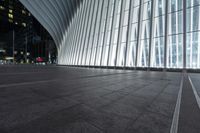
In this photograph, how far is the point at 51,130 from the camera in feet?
4.98

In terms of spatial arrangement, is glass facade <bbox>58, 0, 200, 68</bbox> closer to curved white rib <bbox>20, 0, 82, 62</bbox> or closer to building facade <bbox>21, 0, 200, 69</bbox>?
building facade <bbox>21, 0, 200, 69</bbox>

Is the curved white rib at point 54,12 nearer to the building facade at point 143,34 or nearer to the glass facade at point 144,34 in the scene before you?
the building facade at point 143,34

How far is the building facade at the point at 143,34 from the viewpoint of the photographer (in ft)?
37.8

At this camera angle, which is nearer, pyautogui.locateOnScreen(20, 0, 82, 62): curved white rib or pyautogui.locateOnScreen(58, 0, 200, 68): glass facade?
pyautogui.locateOnScreen(58, 0, 200, 68): glass facade

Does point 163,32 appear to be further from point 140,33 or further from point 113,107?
point 113,107

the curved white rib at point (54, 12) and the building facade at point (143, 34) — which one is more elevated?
the curved white rib at point (54, 12)

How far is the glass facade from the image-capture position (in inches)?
453

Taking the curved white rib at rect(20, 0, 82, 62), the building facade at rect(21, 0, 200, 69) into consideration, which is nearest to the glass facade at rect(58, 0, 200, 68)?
the building facade at rect(21, 0, 200, 69)

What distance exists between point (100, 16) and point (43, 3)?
17700mm

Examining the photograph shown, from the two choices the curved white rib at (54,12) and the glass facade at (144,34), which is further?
the curved white rib at (54,12)

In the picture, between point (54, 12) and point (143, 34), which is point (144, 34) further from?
point (54, 12)

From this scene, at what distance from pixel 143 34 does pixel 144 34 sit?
0.11m

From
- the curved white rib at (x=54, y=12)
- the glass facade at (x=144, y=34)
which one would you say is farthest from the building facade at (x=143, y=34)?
the curved white rib at (x=54, y=12)

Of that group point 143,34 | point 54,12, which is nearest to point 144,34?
point 143,34
